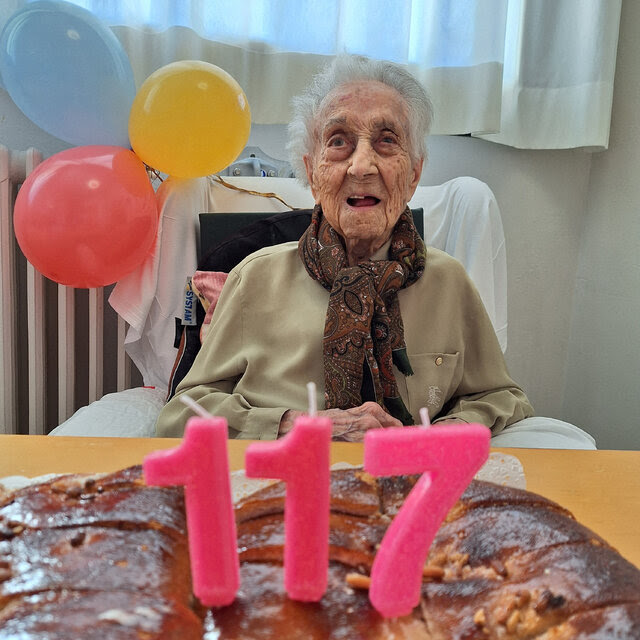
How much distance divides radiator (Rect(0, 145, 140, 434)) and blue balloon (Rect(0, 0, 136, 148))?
35 centimetres

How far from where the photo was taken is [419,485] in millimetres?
503

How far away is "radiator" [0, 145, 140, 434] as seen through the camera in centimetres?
214

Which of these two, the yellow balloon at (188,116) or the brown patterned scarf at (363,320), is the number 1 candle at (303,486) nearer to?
the brown patterned scarf at (363,320)

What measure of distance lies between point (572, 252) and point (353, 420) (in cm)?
178

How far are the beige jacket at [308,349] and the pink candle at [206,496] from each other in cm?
78

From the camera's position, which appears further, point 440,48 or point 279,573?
point 440,48

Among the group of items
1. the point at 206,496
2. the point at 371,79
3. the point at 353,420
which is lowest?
the point at 353,420

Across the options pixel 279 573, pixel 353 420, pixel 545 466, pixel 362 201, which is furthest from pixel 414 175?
pixel 279 573

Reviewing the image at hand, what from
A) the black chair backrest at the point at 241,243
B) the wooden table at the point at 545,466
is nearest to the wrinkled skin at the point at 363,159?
the black chair backrest at the point at 241,243

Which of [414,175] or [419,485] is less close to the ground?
[414,175]

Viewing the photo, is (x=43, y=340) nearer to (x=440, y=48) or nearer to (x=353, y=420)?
(x=353, y=420)

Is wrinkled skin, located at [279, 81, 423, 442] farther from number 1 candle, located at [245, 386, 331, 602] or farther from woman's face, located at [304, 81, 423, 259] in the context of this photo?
number 1 candle, located at [245, 386, 331, 602]

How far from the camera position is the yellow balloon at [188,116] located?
5.65 feet

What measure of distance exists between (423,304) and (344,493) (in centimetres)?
79
